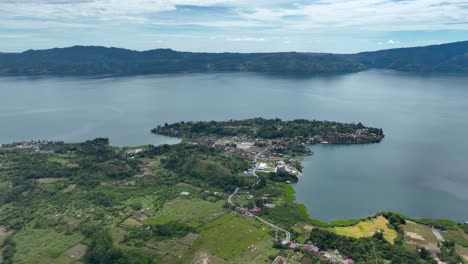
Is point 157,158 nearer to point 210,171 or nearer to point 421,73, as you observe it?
point 210,171

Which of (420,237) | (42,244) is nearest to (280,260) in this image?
(420,237)

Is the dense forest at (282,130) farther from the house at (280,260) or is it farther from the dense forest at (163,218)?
the house at (280,260)

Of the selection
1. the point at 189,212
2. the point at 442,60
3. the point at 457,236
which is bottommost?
the point at 457,236

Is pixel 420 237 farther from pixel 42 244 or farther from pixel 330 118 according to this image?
pixel 330 118

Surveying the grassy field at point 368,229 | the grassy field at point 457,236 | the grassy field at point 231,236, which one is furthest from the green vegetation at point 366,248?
the grassy field at point 457,236

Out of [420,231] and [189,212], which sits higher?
[189,212]

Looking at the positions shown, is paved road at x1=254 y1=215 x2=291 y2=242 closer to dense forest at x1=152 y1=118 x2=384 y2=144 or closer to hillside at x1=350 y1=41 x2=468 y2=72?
dense forest at x1=152 y1=118 x2=384 y2=144
